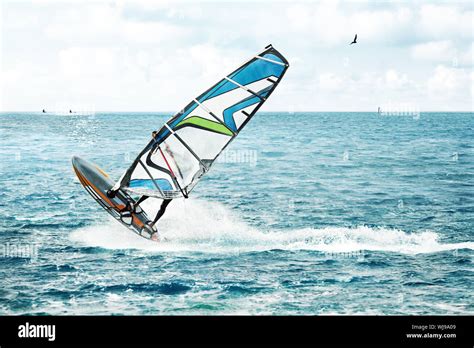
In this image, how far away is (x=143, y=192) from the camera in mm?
18109

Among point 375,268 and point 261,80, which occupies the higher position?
point 261,80

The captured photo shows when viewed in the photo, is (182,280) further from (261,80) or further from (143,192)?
(261,80)

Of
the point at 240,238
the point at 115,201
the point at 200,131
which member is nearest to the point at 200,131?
the point at 200,131

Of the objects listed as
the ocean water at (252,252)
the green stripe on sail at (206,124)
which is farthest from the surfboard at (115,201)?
the green stripe on sail at (206,124)

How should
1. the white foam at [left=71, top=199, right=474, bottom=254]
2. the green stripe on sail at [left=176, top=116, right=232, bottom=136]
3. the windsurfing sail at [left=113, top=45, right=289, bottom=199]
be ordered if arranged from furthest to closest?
1. the white foam at [left=71, top=199, right=474, bottom=254]
2. the green stripe on sail at [left=176, top=116, right=232, bottom=136]
3. the windsurfing sail at [left=113, top=45, right=289, bottom=199]

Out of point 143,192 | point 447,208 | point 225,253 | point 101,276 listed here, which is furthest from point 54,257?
point 447,208

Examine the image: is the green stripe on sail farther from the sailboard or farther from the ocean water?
the ocean water

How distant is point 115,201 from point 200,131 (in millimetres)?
4106

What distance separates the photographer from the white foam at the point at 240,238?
2073cm

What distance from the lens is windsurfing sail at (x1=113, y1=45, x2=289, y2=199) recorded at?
1753 centimetres

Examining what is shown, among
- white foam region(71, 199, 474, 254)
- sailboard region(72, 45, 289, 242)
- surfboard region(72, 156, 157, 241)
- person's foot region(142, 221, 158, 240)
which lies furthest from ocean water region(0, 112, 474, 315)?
sailboard region(72, 45, 289, 242)

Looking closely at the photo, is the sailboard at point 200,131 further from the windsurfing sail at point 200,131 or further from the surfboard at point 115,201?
the surfboard at point 115,201

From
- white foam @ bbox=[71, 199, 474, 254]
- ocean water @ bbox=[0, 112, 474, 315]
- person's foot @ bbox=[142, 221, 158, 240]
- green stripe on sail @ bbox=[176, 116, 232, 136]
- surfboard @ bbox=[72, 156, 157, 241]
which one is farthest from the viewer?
white foam @ bbox=[71, 199, 474, 254]
